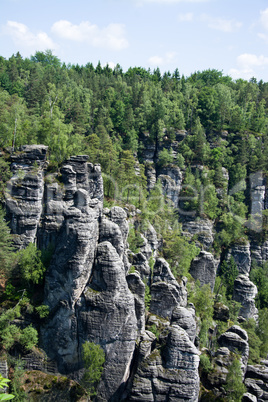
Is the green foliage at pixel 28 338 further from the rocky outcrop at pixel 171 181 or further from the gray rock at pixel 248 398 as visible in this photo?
the rocky outcrop at pixel 171 181

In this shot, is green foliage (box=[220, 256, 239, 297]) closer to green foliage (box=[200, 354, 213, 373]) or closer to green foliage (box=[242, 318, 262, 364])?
green foliage (box=[242, 318, 262, 364])

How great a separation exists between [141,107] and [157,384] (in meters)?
73.7

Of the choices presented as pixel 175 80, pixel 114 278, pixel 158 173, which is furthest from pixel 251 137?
pixel 114 278

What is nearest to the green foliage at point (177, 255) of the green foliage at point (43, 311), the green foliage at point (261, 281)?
the green foliage at point (43, 311)

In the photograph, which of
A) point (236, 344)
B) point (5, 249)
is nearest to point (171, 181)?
point (236, 344)

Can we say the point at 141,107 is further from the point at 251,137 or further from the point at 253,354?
the point at 253,354

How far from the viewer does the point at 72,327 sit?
97.3 ft

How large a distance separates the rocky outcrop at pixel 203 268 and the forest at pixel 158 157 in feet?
7.65

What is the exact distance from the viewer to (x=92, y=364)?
27828 mm

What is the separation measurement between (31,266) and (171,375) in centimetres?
1494

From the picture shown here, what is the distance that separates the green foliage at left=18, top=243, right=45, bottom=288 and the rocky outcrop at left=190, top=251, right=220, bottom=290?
30.5 m

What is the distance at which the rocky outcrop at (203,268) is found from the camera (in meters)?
55.5

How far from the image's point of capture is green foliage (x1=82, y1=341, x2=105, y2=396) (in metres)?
28.0

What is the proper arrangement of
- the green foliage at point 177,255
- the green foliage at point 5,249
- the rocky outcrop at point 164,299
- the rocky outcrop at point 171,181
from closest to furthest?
the green foliage at point 5,249, the rocky outcrop at point 164,299, the green foliage at point 177,255, the rocky outcrop at point 171,181
